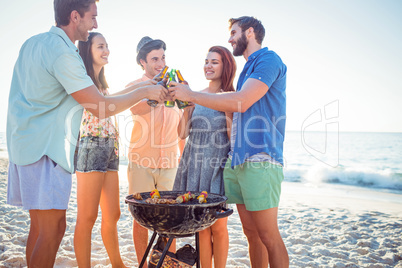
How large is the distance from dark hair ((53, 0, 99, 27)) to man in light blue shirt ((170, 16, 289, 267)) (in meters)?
0.83

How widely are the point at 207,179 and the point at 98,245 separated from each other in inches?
79.4

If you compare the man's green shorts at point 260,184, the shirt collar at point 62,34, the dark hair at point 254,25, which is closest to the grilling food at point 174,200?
the man's green shorts at point 260,184

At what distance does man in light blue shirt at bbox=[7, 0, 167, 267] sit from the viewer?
1.76 meters

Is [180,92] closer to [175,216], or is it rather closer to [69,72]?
[69,72]

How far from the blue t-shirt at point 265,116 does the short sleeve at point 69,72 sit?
1.16 m

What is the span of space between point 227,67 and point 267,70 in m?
0.73

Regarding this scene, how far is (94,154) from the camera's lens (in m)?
2.56

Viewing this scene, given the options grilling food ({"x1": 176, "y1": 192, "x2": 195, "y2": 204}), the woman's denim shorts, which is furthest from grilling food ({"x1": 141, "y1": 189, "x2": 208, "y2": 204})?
the woman's denim shorts

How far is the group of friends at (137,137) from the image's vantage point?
5.83ft

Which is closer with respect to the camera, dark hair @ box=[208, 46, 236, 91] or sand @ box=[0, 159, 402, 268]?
dark hair @ box=[208, 46, 236, 91]

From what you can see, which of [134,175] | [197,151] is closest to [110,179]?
[134,175]

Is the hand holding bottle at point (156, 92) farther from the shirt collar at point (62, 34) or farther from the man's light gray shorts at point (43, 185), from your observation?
the man's light gray shorts at point (43, 185)

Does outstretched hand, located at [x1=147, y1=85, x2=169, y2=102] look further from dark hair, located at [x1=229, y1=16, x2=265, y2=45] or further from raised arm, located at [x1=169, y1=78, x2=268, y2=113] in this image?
dark hair, located at [x1=229, y1=16, x2=265, y2=45]

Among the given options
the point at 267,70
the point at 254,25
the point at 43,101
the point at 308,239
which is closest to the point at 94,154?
the point at 43,101
